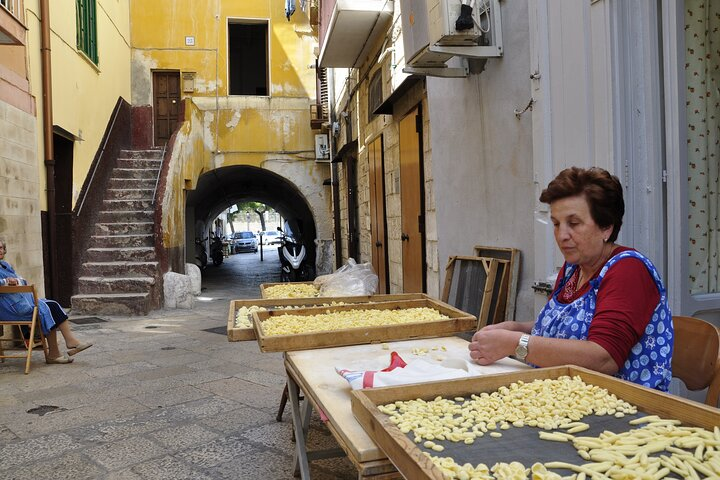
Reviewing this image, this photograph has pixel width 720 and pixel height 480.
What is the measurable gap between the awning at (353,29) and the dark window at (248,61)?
1227 centimetres

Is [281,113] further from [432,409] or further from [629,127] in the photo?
[432,409]

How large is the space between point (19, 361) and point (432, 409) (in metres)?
5.97

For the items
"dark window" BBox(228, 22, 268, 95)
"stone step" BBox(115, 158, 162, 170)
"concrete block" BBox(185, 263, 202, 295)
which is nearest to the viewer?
"concrete block" BBox(185, 263, 202, 295)

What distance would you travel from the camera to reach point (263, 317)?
10.0 feet

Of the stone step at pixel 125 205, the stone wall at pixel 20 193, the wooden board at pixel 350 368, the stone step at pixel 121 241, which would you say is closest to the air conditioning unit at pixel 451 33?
the wooden board at pixel 350 368

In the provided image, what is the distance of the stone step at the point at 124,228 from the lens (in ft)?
33.6

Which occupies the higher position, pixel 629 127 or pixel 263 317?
pixel 629 127

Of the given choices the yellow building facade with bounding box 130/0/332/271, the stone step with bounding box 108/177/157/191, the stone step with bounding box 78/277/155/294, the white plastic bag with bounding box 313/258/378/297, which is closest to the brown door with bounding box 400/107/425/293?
the white plastic bag with bounding box 313/258/378/297

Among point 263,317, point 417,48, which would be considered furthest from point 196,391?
point 417,48

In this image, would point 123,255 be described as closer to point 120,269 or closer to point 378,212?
point 120,269

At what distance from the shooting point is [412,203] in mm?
6609

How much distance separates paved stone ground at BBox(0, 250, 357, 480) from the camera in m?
3.19

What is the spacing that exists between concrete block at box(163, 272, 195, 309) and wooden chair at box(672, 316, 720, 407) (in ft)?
28.7

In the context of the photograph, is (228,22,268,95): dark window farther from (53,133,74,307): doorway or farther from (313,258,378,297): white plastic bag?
(313,258,378,297): white plastic bag
